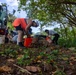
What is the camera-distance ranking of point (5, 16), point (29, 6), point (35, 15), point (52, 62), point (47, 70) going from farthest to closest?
1. point (35, 15)
2. point (29, 6)
3. point (5, 16)
4. point (52, 62)
5. point (47, 70)

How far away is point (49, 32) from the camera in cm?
1393

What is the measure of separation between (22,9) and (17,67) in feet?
62.8

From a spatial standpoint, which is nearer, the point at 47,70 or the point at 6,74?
the point at 6,74

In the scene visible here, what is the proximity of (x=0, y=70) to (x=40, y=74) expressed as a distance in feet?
2.04

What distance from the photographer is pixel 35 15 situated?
23.4 m

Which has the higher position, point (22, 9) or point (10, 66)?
point (22, 9)

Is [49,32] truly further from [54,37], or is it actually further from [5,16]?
[5,16]

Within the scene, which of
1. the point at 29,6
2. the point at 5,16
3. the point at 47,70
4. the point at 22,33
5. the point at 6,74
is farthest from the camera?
the point at 29,6

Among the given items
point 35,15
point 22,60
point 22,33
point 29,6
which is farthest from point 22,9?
point 22,60

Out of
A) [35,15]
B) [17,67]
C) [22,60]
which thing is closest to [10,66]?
[17,67]

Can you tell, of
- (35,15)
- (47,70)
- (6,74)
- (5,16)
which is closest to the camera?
(6,74)

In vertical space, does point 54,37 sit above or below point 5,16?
below

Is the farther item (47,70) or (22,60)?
(22,60)

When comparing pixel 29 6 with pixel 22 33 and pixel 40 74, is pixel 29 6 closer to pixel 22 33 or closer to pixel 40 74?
pixel 22 33
